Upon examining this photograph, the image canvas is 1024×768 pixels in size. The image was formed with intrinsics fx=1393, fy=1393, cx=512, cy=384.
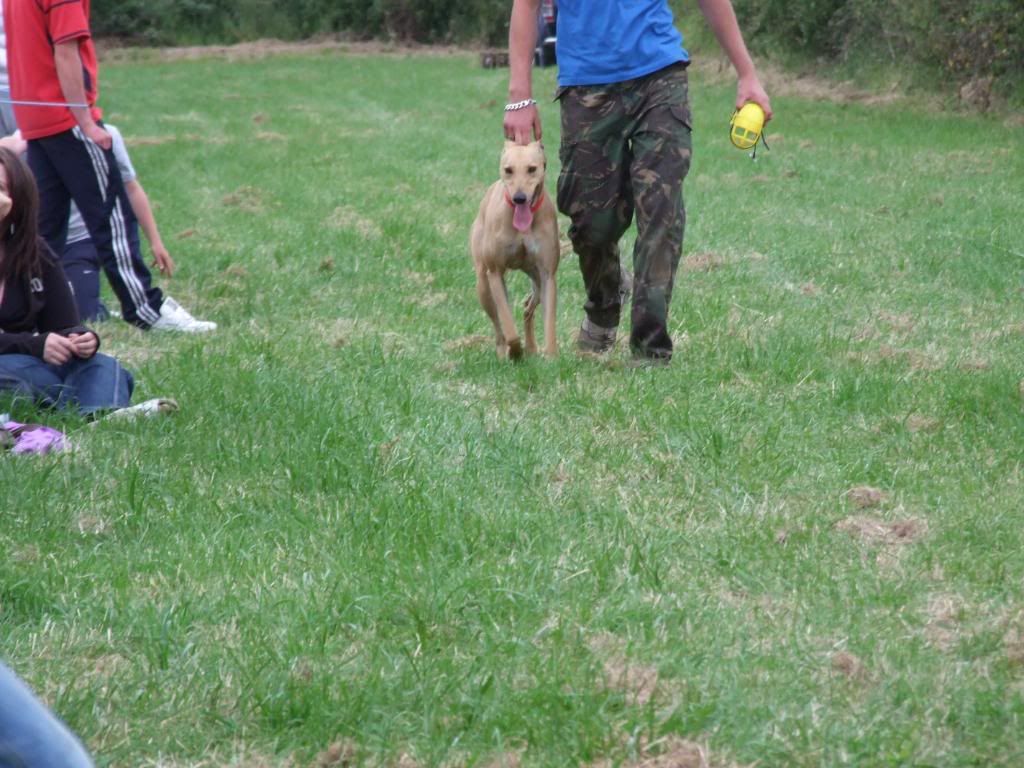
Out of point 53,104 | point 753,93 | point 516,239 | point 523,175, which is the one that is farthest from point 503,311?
point 53,104

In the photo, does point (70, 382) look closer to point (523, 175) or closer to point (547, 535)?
point (523, 175)

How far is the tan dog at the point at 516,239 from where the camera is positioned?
5.96 metres

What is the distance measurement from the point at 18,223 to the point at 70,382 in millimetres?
645

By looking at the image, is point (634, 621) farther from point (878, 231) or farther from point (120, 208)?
point (878, 231)

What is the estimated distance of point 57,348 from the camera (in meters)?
5.39

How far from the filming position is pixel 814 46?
23047 millimetres

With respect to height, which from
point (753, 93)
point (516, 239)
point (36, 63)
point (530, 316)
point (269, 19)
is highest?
point (36, 63)

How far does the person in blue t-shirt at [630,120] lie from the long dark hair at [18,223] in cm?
199

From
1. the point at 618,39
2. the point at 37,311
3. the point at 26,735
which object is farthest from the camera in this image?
the point at 618,39

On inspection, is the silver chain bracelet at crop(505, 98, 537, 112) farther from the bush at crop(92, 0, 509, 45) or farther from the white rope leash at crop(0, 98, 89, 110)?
the bush at crop(92, 0, 509, 45)

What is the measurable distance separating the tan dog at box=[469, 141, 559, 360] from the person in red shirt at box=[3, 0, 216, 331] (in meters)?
1.87

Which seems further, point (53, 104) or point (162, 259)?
point (162, 259)

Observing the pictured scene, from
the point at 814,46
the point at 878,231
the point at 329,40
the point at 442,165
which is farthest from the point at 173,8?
the point at 878,231

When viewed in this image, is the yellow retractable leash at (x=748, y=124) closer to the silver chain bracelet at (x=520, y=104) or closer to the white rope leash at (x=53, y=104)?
the silver chain bracelet at (x=520, y=104)
